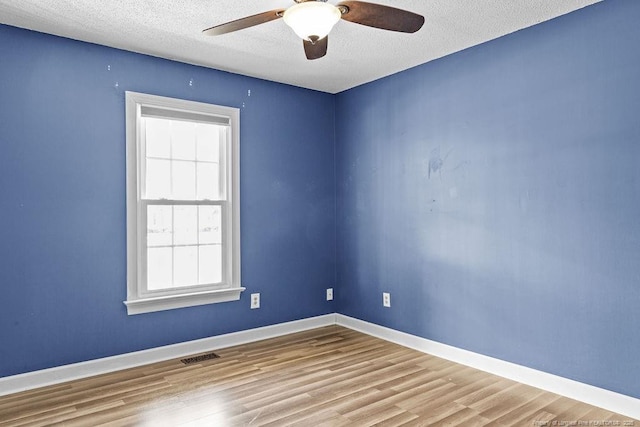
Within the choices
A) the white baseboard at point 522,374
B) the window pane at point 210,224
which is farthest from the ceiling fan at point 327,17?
the white baseboard at point 522,374

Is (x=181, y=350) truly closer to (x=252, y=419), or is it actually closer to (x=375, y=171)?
(x=252, y=419)

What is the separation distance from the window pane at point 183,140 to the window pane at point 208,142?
2.2 inches

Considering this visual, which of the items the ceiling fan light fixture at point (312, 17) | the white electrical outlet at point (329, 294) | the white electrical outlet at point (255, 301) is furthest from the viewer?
the white electrical outlet at point (329, 294)

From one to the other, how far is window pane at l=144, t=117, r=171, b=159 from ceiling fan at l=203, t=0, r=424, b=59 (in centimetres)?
149

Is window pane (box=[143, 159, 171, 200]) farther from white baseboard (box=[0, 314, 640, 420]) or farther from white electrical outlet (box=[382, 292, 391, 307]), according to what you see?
white electrical outlet (box=[382, 292, 391, 307])

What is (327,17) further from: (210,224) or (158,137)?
(210,224)

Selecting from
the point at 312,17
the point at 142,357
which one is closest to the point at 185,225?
the point at 142,357

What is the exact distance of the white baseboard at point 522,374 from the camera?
2.59 metres

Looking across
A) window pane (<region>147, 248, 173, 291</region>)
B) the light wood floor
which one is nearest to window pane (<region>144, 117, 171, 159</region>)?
window pane (<region>147, 248, 173, 291</region>)

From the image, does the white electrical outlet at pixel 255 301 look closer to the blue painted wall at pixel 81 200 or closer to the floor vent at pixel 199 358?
the blue painted wall at pixel 81 200

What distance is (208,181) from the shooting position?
3.85 m

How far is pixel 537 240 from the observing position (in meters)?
2.99

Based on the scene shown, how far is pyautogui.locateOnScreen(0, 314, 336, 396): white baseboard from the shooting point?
2.97 metres

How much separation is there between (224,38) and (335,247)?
2.39 m
